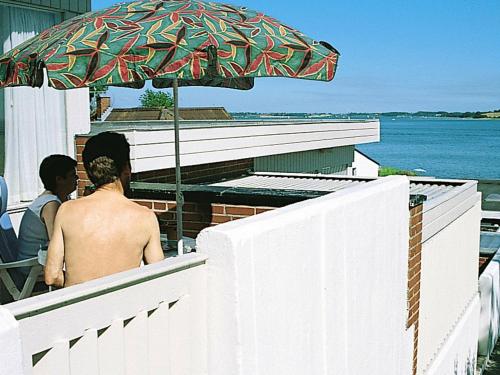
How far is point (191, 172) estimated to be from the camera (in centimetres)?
943

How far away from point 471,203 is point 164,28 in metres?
7.09

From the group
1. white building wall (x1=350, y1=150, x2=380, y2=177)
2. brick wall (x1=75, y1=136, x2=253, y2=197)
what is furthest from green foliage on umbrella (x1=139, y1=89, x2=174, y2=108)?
brick wall (x1=75, y1=136, x2=253, y2=197)

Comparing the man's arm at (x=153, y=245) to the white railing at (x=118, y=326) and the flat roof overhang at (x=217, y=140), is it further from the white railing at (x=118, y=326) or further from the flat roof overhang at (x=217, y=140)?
the flat roof overhang at (x=217, y=140)

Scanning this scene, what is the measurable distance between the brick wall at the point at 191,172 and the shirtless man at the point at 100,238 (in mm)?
3811

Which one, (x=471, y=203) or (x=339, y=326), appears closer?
(x=339, y=326)

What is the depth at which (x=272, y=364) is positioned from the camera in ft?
11.2

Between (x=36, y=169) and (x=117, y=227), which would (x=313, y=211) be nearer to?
(x=117, y=227)

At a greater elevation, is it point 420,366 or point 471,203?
point 471,203

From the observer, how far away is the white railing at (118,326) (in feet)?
7.34

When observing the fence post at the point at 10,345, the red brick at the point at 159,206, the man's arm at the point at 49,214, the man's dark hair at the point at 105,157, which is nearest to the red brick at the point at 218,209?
the red brick at the point at 159,206

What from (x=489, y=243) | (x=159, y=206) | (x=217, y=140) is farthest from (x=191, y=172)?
(x=489, y=243)

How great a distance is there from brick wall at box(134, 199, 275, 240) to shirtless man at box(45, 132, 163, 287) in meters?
2.33

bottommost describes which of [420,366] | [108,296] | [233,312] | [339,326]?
[420,366]

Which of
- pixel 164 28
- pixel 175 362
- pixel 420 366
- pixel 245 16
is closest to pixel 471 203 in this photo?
pixel 420 366
